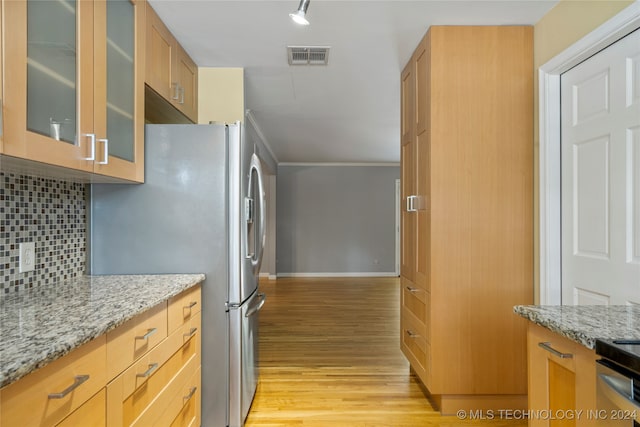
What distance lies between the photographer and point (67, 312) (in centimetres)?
115

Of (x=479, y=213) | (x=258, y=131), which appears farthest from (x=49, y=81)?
(x=258, y=131)

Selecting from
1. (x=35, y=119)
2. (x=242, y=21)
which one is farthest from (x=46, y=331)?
(x=242, y=21)

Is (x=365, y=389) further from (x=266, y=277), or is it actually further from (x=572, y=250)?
(x=266, y=277)

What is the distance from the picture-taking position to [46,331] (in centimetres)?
95

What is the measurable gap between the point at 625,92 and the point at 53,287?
264 centimetres

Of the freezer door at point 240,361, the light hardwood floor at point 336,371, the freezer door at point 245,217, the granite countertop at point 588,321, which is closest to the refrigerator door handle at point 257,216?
the freezer door at point 245,217

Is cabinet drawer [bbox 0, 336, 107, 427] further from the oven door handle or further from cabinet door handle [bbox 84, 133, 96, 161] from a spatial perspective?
the oven door handle

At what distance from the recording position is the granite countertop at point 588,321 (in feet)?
3.26

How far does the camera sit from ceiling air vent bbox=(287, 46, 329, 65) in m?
2.47

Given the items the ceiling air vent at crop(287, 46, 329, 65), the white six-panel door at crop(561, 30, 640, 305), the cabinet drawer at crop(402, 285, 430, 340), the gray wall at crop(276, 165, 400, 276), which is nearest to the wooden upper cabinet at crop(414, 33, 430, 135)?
the ceiling air vent at crop(287, 46, 329, 65)

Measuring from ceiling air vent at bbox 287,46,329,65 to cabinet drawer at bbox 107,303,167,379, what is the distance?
1860mm

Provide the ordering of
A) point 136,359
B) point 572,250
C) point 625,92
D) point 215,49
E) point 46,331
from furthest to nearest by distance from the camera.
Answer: point 215,49 < point 572,250 < point 625,92 < point 136,359 < point 46,331

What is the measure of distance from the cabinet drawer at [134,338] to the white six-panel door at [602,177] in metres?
1.99

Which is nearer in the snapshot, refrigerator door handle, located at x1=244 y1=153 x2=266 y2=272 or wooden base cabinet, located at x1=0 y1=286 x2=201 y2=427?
wooden base cabinet, located at x1=0 y1=286 x2=201 y2=427
